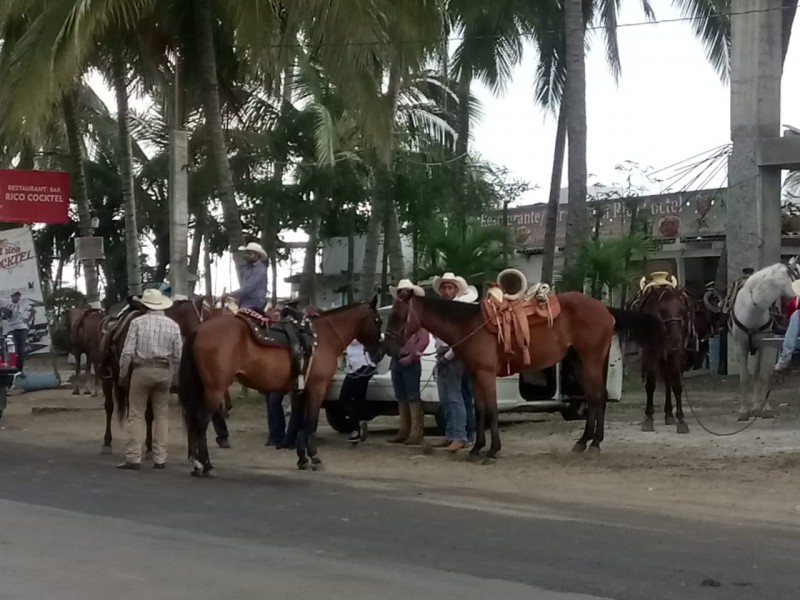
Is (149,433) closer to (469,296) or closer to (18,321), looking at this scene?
(469,296)

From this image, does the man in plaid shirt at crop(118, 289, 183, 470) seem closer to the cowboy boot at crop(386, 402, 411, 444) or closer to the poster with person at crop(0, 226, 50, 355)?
the cowboy boot at crop(386, 402, 411, 444)

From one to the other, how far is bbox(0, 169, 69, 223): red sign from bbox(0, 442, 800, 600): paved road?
14775mm

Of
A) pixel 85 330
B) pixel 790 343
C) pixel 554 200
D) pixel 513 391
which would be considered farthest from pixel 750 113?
pixel 85 330

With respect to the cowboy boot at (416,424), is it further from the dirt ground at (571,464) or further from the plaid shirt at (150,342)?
the plaid shirt at (150,342)

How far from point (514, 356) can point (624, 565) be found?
642 centimetres

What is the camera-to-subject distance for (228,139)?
29.3 meters

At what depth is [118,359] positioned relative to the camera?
50.2ft

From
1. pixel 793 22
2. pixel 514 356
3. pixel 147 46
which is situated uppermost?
pixel 793 22

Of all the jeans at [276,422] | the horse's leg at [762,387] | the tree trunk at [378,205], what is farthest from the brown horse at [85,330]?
the horse's leg at [762,387]

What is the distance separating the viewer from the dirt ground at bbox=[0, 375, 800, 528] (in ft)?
37.6

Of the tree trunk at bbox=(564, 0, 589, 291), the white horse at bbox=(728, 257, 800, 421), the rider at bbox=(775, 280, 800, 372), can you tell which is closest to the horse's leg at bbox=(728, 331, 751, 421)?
the white horse at bbox=(728, 257, 800, 421)

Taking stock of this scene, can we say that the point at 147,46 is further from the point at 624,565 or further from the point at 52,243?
the point at 52,243

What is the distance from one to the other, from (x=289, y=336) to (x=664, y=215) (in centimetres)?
1918

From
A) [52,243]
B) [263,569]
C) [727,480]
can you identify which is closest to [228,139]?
[52,243]
